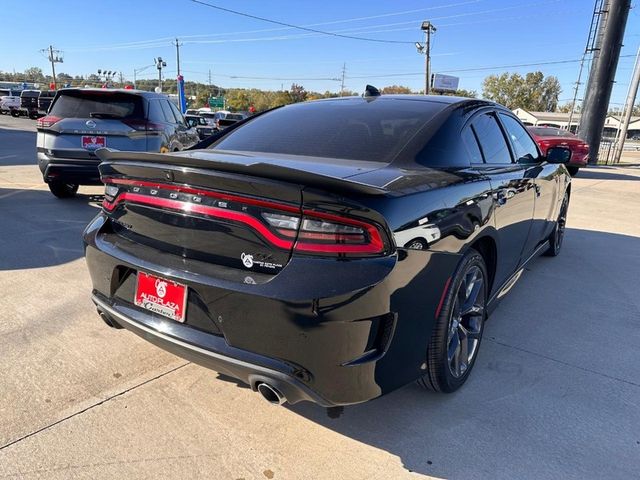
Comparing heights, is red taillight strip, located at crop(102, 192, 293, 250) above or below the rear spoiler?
below

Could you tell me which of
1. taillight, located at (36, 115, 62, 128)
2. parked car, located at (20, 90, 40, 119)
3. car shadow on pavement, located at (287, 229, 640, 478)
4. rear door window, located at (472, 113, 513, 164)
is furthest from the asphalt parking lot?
parked car, located at (20, 90, 40, 119)

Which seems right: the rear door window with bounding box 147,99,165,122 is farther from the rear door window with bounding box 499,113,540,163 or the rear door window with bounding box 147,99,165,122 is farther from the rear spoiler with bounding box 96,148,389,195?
the rear spoiler with bounding box 96,148,389,195

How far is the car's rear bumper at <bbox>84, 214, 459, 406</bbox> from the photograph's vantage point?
1.78m

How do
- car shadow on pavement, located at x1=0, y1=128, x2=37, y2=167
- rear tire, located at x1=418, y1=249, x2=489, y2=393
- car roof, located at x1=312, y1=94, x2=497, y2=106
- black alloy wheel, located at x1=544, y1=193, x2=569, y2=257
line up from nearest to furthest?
1. rear tire, located at x1=418, y1=249, x2=489, y2=393
2. car roof, located at x1=312, y1=94, x2=497, y2=106
3. black alloy wheel, located at x1=544, y1=193, x2=569, y2=257
4. car shadow on pavement, located at x1=0, y1=128, x2=37, y2=167

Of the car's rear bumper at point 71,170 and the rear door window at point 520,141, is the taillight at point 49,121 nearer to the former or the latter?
the car's rear bumper at point 71,170

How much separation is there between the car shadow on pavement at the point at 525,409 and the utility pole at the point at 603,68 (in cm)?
1892

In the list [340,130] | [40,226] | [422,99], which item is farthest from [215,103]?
[340,130]

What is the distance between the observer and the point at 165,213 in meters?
2.16

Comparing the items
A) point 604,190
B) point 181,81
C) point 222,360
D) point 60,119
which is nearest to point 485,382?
point 222,360

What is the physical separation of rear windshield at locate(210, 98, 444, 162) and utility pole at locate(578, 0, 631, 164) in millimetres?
20010

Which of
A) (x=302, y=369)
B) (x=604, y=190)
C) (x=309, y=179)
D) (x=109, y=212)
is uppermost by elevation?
(x=309, y=179)

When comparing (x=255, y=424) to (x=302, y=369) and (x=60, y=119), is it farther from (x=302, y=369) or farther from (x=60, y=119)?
(x=60, y=119)

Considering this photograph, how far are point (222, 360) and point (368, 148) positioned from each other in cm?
138

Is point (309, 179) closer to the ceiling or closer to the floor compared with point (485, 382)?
closer to the ceiling
